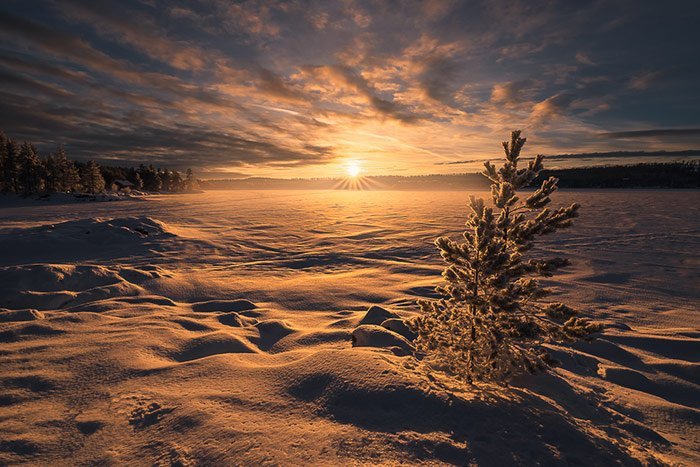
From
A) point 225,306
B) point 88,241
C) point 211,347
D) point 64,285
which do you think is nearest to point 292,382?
point 211,347

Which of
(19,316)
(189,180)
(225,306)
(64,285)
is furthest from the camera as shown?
(189,180)

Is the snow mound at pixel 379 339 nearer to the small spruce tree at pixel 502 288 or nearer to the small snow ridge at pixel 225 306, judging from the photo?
the small spruce tree at pixel 502 288

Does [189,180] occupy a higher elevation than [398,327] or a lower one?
higher

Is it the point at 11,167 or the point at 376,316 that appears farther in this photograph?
the point at 11,167

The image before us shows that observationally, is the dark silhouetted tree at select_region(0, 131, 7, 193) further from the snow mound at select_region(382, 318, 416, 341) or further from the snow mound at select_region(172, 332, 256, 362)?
the snow mound at select_region(382, 318, 416, 341)

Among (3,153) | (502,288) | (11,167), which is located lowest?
(502,288)

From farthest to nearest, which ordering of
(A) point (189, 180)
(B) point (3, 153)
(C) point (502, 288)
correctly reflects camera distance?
(A) point (189, 180)
(B) point (3, 153)
(C) point (502, 288)

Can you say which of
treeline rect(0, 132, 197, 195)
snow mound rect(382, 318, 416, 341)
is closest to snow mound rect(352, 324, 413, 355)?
snow mound rect(382, 318, 416, 341)

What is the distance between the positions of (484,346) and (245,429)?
249 cm

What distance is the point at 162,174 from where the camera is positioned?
97.2 m

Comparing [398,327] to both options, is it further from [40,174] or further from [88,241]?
[40,174]

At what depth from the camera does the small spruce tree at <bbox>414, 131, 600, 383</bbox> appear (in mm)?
3023

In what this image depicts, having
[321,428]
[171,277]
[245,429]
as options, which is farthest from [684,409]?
[171,277]

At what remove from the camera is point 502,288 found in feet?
10.4
